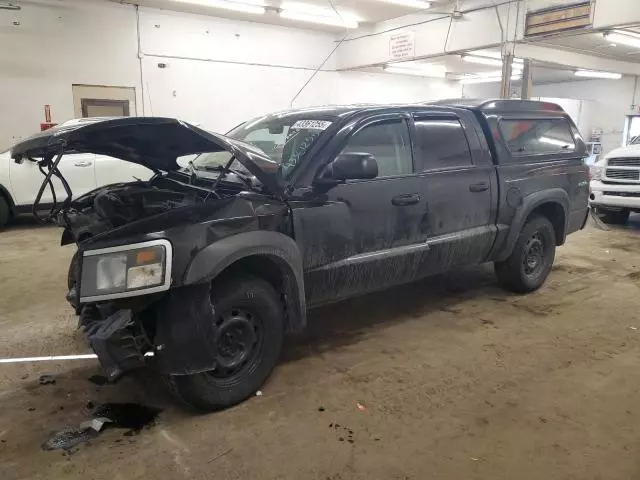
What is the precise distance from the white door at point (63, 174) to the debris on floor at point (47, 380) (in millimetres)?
5513

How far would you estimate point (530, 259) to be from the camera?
5004 mm

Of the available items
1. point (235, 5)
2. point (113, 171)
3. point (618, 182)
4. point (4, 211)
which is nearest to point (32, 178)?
point (4, 211)

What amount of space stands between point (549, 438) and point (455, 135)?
95.5 inches

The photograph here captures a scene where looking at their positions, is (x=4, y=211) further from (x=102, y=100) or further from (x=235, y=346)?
(x=235, y=346)

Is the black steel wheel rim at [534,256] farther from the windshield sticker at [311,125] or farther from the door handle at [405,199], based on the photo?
the windshield sticker at [311,125]

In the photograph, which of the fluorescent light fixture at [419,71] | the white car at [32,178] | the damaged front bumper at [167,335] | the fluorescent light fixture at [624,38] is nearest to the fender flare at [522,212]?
the damaged front bumper at [167,335]

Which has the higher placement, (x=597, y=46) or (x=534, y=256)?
(x=597, y=46)

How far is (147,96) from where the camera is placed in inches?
452

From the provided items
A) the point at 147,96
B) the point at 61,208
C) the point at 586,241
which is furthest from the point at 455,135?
the point at 147,96

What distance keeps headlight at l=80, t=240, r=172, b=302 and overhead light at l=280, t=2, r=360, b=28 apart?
360 inches

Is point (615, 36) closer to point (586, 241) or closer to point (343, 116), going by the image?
point (586, 241)

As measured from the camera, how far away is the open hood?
8.20 ft

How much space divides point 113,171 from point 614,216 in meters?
9.04

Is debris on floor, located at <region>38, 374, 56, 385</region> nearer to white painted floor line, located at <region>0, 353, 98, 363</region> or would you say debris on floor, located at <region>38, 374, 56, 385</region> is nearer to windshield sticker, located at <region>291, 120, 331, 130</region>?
white painted floor line, located at <region>0, 353, 98, 363</region>
